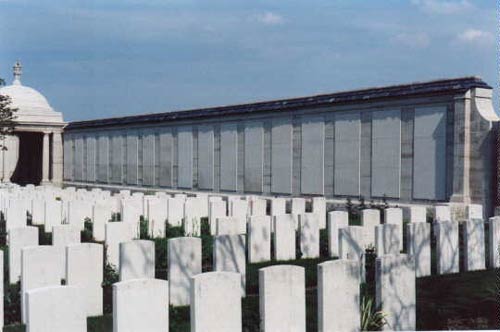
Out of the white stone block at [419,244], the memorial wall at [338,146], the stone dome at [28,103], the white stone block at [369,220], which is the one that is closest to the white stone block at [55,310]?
the white stone block at [419,244]

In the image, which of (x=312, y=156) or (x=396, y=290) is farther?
(x=312, y=156)

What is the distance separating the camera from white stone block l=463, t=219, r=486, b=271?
366 inches

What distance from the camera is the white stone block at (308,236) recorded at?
10680 millimetres

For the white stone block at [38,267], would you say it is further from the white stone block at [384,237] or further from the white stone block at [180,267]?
the white stone block at [384,237]

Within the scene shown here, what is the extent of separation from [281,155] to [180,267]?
14.9 meters

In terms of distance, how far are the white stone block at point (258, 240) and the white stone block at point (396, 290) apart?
14.8 ft

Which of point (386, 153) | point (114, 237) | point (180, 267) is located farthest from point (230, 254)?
point (386, 153)

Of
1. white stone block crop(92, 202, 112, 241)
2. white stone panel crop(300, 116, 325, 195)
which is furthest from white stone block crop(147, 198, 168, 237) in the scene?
white stone panel crop(300, 116, 325, 195)

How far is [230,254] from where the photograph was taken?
7.49 metres

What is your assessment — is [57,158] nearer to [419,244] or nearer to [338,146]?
[338,146]

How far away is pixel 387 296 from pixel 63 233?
4.87m

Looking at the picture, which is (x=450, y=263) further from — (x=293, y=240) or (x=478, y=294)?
(x=293, y=240)

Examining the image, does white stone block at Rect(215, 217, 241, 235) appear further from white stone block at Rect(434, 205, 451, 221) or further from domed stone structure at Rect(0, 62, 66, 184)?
domed stone structure at Rect(0, 62, 66, 184)

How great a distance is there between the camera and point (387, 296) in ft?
18.5
